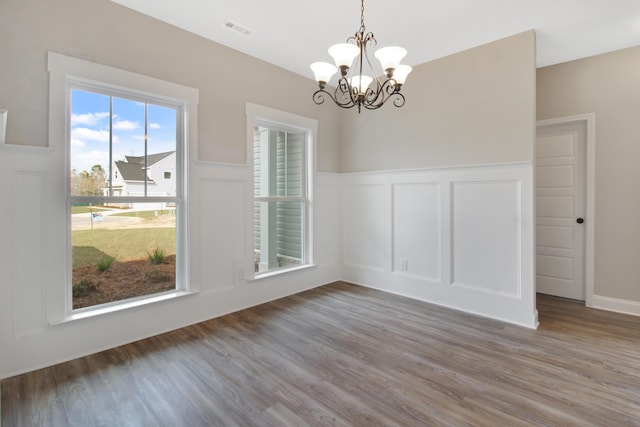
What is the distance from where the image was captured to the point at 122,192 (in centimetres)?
272

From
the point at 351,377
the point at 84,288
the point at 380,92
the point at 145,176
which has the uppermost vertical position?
the point at 380,92

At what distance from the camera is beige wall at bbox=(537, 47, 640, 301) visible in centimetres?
326

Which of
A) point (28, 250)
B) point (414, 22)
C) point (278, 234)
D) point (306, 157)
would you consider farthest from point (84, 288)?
point (414, 22)

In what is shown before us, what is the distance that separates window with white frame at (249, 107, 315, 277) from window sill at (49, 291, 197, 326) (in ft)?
3.34

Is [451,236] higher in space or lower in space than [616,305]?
higher

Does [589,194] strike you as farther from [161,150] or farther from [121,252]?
[121,252]

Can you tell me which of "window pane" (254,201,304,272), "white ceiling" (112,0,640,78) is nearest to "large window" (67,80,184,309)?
"white ceiling" (112,0,640,78)

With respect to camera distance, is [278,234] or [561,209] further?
[278,234]

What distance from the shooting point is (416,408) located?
6.10 feet

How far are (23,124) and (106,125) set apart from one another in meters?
0.53

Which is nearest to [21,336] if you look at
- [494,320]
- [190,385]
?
[190,385]

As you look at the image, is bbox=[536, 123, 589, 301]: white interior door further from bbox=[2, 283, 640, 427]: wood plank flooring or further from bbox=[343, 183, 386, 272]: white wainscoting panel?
bbox=[343, 183, 386, 272]: white wainscoting panel

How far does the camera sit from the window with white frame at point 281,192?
3779mm

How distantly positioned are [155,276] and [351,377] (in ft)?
6.71
